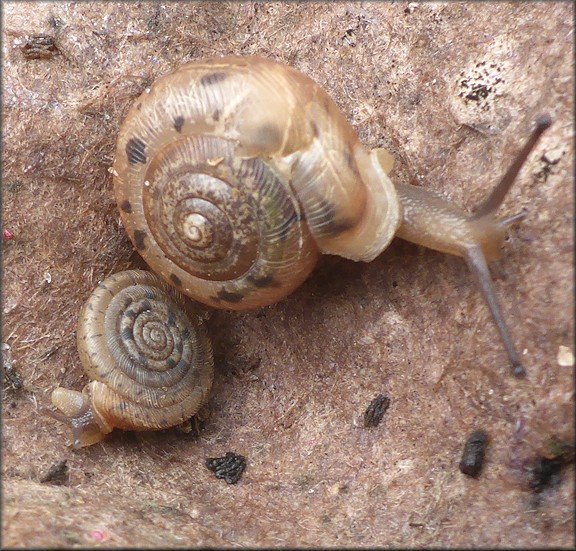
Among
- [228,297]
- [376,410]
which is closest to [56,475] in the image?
[228,297]

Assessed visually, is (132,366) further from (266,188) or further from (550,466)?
(550,466)

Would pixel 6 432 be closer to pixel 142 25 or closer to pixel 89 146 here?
pixel 89 146

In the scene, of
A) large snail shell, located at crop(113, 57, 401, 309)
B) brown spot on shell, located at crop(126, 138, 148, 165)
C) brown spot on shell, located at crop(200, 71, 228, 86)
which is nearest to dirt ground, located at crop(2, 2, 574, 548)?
large snail shell, located at crop(113, 57, 401, 309)

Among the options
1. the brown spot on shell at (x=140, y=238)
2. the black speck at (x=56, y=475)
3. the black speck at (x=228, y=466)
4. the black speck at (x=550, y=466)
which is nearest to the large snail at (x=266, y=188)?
the brown spot on shell at (x=140, y=238)

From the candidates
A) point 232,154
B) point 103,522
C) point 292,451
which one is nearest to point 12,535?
point 103,522

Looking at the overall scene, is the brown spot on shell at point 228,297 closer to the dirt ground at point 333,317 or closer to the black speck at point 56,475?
the dirt ground at point 333,317

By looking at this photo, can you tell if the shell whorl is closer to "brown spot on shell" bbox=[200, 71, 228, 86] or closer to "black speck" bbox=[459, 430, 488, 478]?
"brown spot on shell" bbox=[200, 71, 228, 86]
